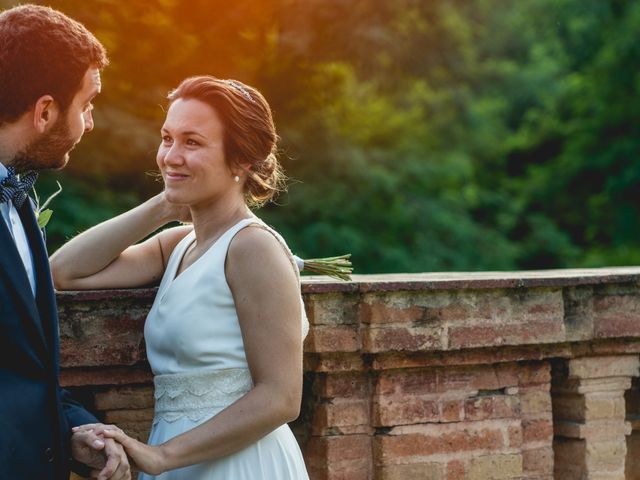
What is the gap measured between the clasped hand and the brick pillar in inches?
68.1

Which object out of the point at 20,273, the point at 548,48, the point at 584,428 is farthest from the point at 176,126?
the point at 548,48

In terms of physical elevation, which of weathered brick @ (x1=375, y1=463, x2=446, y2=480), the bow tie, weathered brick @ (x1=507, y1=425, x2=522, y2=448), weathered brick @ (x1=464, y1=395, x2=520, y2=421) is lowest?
weathered brick @ (x1=375, y1=463, x2=446, y2=480)

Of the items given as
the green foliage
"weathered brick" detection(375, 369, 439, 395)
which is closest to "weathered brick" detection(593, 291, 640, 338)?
"weathered brick" detection(375, 369, 439, 395)

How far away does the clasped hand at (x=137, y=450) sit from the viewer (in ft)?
9.20

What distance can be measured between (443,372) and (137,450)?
126 cm

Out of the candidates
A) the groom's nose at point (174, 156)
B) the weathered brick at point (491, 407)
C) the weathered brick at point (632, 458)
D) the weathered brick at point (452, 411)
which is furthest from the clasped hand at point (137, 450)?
the weathered brick at point (632, 458)

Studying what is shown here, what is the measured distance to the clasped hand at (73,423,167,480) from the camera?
280 centimetres

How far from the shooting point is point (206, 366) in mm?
3016

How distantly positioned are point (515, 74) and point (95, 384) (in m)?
16.7

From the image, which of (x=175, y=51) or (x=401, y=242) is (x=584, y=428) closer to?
(x=175, y=51)

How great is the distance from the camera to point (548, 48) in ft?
66.9

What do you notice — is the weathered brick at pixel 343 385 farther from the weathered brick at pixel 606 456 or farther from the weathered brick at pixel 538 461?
the weathered brick at pixel 606 456

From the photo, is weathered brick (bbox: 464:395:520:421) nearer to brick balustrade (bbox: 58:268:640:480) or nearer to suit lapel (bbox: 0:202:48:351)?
brick balustrade (bbox: 58:268:640:480)

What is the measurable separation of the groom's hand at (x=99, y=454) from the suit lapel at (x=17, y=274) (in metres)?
0.33
